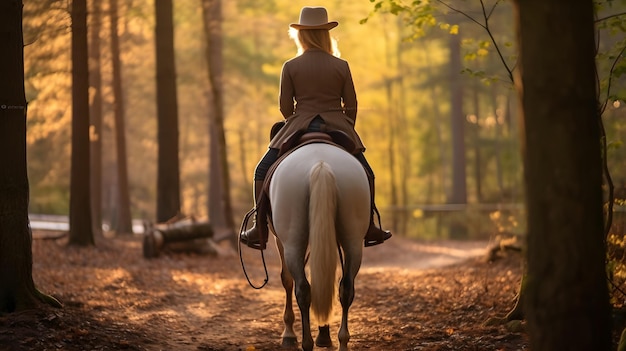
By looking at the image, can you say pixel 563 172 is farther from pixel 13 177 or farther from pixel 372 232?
pixel 13 177

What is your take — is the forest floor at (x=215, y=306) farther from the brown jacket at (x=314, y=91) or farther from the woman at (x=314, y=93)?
the brown jacket at (x=314, y=91)

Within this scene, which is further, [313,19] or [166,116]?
[166,116]

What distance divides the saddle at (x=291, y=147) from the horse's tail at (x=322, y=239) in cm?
77

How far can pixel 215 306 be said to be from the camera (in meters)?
10.1

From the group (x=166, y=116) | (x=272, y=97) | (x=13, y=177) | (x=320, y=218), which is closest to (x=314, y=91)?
(x=320, y=218)

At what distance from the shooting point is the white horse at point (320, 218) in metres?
5.76

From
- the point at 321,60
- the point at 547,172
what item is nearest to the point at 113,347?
the point at 321,60

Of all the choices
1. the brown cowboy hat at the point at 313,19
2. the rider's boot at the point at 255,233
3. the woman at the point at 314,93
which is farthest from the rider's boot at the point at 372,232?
the brown cowboy hat at the point at 313,19

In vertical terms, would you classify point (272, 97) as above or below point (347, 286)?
above

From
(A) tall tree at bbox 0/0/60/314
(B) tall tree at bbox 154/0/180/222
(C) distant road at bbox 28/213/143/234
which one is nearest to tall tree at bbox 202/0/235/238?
(B) tall tree at bbox 154/0/180/222

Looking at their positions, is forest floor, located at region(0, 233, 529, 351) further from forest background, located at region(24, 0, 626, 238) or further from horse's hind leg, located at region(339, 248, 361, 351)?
forest background, located at region(24, 0, 626, 238)

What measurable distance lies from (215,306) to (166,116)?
8.22 m

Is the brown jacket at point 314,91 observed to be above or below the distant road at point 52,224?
above

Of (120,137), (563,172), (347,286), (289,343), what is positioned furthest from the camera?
(120,137)
